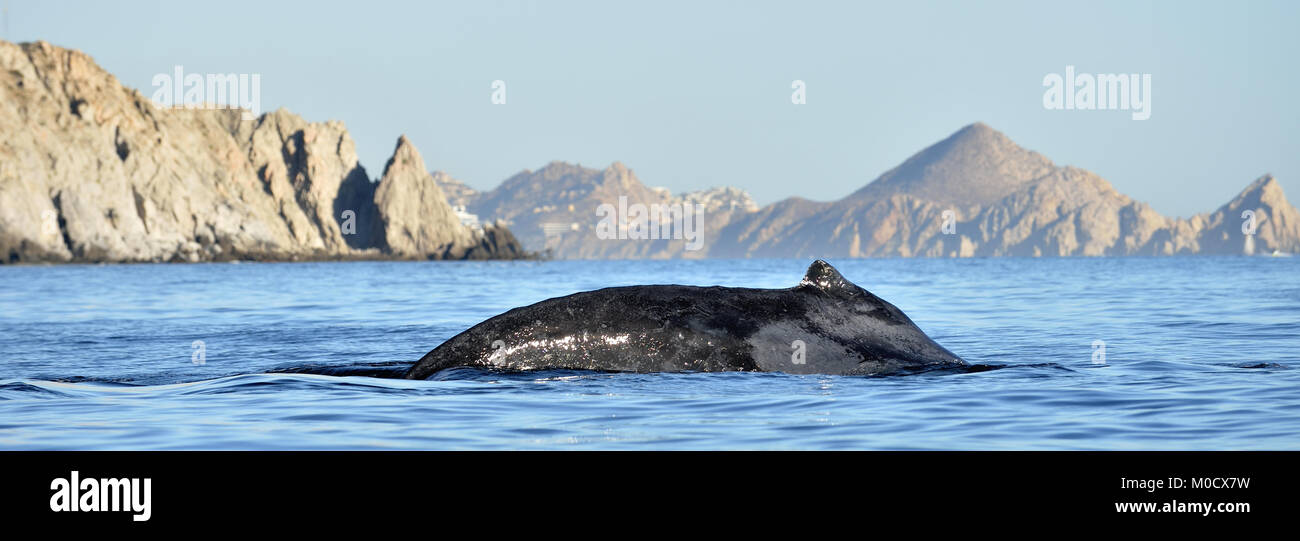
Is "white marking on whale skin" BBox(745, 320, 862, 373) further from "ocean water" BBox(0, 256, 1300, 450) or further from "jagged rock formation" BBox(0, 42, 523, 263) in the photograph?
"jagged rock formation" BBox(0, 42, 523, 263)

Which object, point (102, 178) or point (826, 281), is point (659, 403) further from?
point (102, 178)

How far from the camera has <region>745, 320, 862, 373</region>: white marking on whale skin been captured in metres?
11.1

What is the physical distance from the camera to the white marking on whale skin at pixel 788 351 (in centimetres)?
1111

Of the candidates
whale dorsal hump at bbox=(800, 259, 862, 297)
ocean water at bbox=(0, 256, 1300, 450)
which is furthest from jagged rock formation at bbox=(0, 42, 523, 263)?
whale dorsal hump at bbox=(800, 259, 862, 297)

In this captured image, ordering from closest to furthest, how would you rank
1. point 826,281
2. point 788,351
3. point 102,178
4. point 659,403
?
point 659,403 → point 788,351 → point 826,281 → point 102,178

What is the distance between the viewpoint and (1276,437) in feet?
27.7

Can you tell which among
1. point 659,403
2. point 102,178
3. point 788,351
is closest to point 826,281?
point 788,351

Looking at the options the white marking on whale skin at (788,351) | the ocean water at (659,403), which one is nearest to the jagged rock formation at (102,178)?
the ocean water at (659,403)

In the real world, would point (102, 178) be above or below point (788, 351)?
above

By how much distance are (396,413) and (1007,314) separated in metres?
19.3

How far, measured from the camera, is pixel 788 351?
36.6ft

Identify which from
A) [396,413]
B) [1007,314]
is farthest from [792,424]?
[1007,314]

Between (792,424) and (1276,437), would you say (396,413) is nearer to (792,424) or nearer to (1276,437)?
(792,424)

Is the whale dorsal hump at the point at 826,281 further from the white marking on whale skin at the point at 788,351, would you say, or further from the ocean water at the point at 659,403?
the ocean water at the point at 659,403
